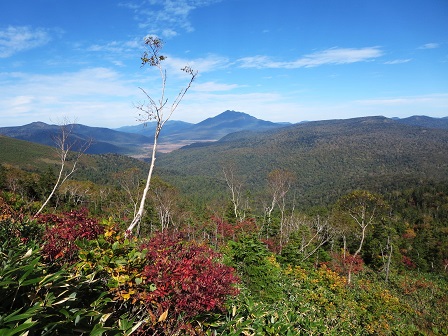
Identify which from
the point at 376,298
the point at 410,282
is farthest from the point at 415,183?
the point at 376,298

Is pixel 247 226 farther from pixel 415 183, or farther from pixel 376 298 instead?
pixel 415 183

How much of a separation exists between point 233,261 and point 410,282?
33773mm

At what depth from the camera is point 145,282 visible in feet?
10.1

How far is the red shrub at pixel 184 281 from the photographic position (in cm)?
295

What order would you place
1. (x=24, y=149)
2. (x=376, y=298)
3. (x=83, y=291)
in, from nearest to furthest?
(x=83, y=291) → (x=376, y=298) → (x=24, y=149)

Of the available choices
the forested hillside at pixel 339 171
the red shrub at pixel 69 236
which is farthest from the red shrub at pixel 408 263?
the red shrub at pixel 69 236

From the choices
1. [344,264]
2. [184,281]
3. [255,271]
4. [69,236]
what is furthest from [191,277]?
[344,264]

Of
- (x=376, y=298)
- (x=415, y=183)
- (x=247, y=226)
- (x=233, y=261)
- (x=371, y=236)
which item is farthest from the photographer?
(x=415, y=183)

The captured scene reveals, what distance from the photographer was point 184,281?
307 centimetres

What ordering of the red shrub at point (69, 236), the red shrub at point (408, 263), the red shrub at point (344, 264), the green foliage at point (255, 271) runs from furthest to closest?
the red shrub at point (408, 263), the red shrub at point (344, 264), the green foliage at point (255, 271), the red shrub at point (69, 236)

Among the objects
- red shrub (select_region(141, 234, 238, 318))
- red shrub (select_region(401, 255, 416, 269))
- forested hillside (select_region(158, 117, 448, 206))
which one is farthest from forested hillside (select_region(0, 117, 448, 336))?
forested hillside (select_region(158, 117, 448, 206))

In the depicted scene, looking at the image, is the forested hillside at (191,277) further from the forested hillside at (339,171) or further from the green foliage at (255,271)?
the forested hillside at (339,171)

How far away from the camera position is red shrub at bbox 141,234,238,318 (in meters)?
2.95

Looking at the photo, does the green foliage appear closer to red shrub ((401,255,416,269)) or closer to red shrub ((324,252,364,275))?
red shrub ((324,252,364,275))
